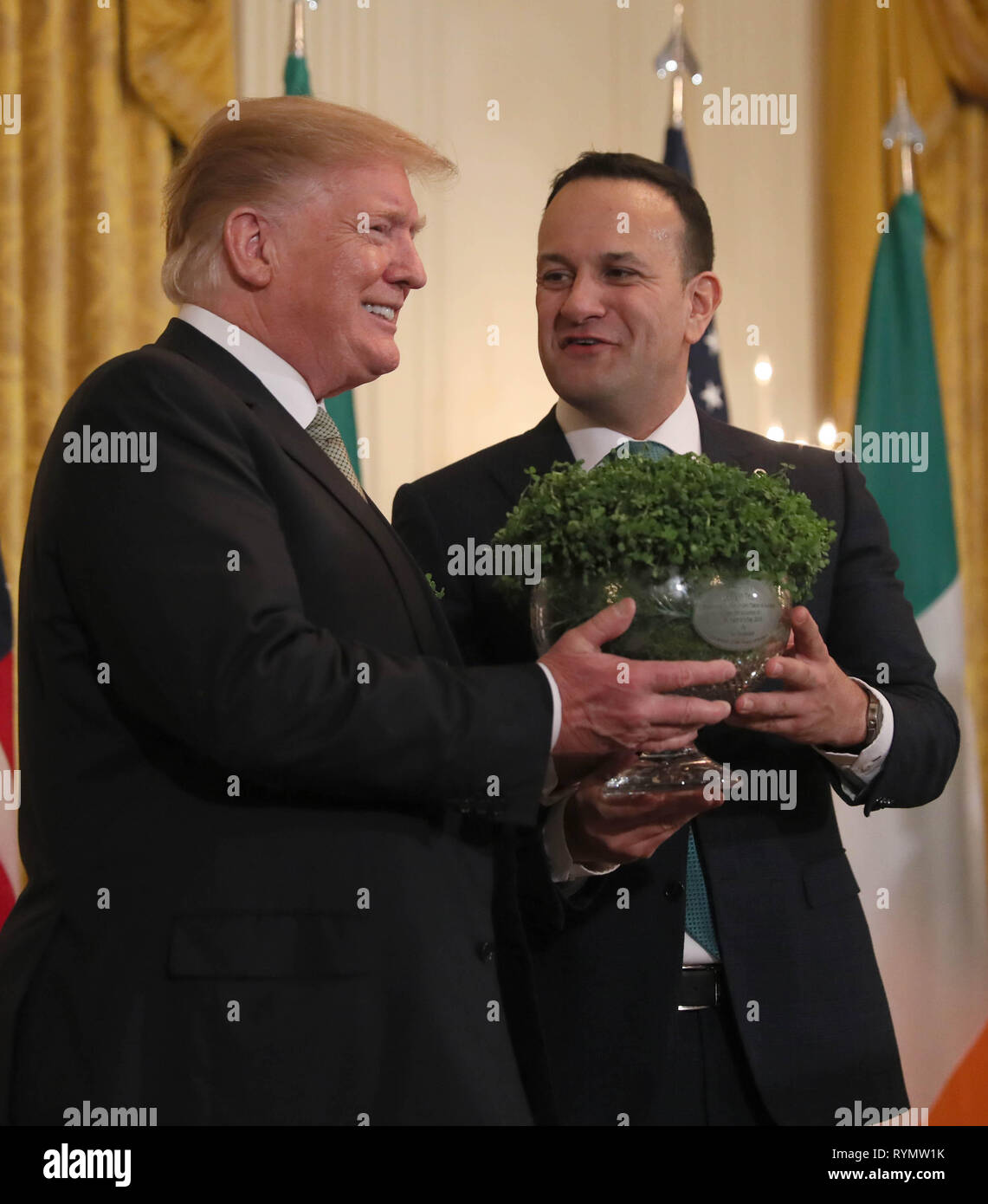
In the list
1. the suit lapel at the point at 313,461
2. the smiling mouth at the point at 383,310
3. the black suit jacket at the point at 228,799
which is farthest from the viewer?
the smiling mouth at the point at 383,310

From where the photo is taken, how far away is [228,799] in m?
1.61

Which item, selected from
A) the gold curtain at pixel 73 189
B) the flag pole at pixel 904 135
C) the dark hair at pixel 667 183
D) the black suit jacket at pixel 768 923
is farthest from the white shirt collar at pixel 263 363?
the flag pole at pixel 904 135

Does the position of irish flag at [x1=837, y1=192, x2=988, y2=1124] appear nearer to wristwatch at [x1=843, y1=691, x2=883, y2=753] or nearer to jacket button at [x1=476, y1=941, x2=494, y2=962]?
wristwatch at [x1=843, y1=691, x2=883, y2=753]

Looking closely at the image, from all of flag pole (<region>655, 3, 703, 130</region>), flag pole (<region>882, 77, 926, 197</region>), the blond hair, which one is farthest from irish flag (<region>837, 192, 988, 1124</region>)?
the blond hair

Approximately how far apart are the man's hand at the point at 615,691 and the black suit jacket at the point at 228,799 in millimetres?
45

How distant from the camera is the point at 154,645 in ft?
4.96

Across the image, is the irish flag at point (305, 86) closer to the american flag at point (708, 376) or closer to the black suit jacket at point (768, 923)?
the american flag at point (708, 376)

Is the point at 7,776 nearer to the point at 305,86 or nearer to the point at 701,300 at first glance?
the point at 305,86

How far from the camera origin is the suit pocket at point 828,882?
2.29 metres

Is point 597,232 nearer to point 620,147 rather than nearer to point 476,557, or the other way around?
point 476,557

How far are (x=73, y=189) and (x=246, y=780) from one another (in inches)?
126

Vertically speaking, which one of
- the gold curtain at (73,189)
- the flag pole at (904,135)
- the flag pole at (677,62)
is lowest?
the gold curtain at (73,189)
